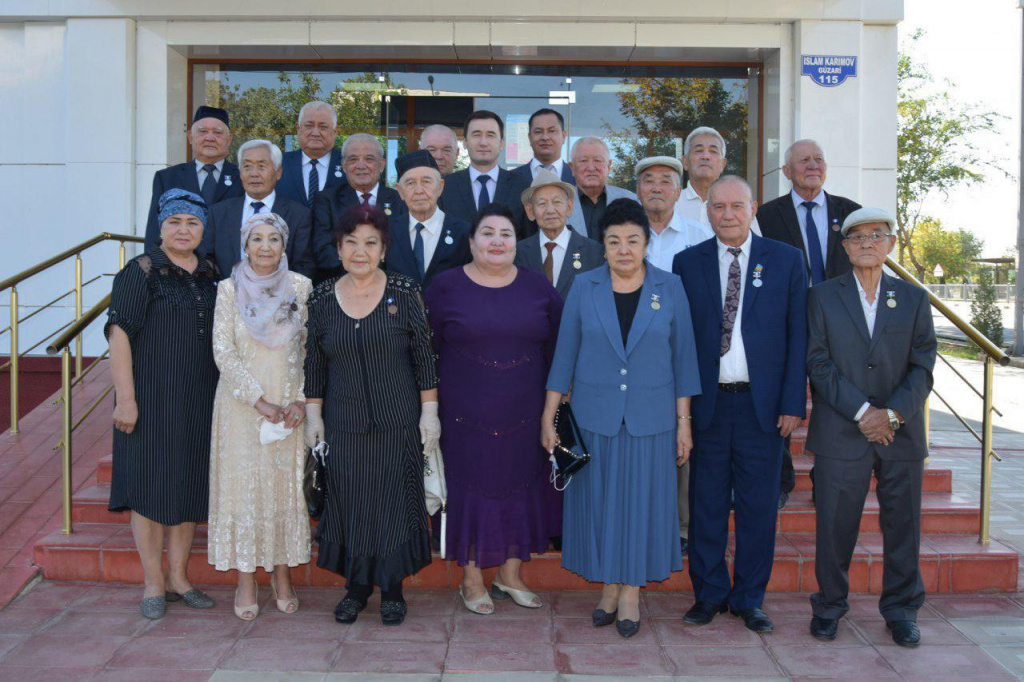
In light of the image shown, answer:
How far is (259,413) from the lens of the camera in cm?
404

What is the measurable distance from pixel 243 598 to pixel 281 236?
1774 millimetres

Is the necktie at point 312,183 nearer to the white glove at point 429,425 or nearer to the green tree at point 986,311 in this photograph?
the white glove at point 429,425

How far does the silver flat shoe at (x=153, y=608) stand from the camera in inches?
164

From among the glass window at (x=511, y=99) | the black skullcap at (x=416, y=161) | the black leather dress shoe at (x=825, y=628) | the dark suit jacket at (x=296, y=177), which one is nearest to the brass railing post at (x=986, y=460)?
the black leather dress shoe at (x=825, y=628)

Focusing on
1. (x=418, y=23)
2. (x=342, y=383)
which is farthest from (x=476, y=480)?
(x=418, y=23)

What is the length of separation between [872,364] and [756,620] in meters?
1.31

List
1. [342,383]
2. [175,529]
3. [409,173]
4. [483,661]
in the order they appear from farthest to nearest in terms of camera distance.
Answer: [409,173] < [175,529] < [342,383] < [483,661]

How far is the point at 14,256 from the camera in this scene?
8656 millimetres

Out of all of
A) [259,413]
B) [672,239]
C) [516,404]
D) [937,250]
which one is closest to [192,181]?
[259,413]

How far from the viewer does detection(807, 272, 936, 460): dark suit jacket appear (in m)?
3.89

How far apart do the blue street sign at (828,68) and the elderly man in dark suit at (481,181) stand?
411 centimetres

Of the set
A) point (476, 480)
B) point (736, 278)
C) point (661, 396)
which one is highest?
point (736, 278)

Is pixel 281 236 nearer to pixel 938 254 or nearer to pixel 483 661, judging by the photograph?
pixel 483 661

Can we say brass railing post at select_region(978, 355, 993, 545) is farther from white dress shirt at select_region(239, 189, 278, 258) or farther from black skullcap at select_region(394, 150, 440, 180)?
white dress shirt at select_region(239, 189, 278, 258)
